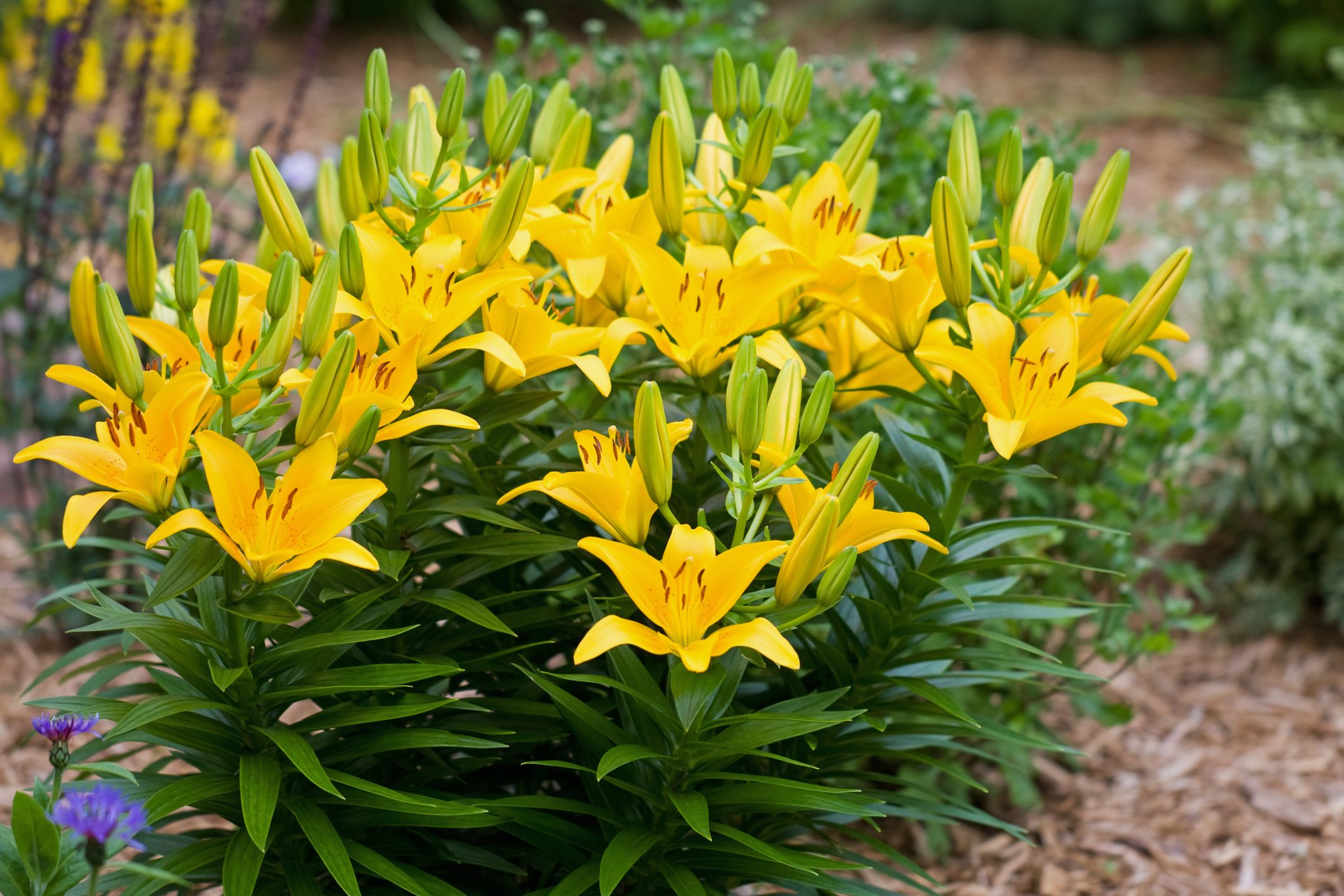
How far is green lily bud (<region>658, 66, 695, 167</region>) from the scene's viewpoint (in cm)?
155

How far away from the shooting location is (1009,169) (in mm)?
1461

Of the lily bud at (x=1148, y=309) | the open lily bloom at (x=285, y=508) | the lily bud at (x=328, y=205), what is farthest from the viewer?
the lily bud at (x=328, y=205)

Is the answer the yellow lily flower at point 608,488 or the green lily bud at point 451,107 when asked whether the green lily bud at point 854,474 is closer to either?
the yellow lily flower at point 608,488

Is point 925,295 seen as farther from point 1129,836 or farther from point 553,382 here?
point 1129,836

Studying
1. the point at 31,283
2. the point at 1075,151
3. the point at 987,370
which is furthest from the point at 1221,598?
the point at 31,283

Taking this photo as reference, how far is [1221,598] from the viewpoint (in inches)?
127

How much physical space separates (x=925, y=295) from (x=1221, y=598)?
2.22 metres

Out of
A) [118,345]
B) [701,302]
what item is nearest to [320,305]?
[118,345]

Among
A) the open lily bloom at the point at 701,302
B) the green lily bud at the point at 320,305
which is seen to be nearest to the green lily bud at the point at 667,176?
the open lily bloom at the point at 701,302

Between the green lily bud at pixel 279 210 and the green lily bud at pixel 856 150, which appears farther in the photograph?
the green lily bud at pixel 856 150

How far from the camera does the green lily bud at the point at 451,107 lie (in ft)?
4.62

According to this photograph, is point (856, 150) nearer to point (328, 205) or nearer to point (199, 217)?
point (328, 205)

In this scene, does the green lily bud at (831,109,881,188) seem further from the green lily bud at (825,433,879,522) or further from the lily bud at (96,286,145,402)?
the lily bud at (96,286,145,402)

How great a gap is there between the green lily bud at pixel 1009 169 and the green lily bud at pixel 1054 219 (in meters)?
0.08
